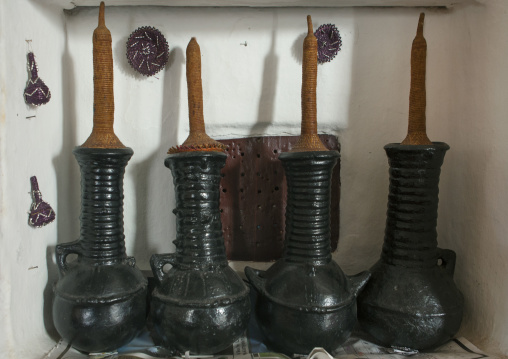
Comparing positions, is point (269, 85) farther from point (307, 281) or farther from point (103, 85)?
point (307, 281)

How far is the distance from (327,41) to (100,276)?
0.77 meters

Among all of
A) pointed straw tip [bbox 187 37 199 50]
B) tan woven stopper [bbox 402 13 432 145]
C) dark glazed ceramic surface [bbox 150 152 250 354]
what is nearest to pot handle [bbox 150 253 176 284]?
dark glazed ceramic surface [bbox 150 152 250 354]

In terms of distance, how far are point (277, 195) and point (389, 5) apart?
561 millimetres

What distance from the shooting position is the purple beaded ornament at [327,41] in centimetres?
107

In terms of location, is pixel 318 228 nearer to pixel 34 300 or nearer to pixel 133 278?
pixel 133 278

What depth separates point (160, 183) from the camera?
3.63ft

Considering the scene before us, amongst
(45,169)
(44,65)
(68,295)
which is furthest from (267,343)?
(44,65)

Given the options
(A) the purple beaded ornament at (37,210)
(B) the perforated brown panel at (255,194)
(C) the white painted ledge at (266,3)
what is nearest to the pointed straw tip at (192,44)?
(C) the white painted ledge at (266,3)

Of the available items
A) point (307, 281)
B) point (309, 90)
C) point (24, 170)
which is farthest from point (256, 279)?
point (24, 170)

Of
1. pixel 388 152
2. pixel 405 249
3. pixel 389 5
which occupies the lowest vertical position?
pixel 405 249

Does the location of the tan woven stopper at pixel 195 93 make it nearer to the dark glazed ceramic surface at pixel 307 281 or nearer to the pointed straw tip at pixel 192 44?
the pointed straw tip at pixel 192 44

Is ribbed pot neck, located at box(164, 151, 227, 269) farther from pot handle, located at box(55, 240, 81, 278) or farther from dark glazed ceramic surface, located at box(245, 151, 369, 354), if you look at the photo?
pot handle, located at box(55, 240, 81, 278)

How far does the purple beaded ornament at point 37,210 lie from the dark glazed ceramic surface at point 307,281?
1.52 feet

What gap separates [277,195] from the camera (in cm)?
110
